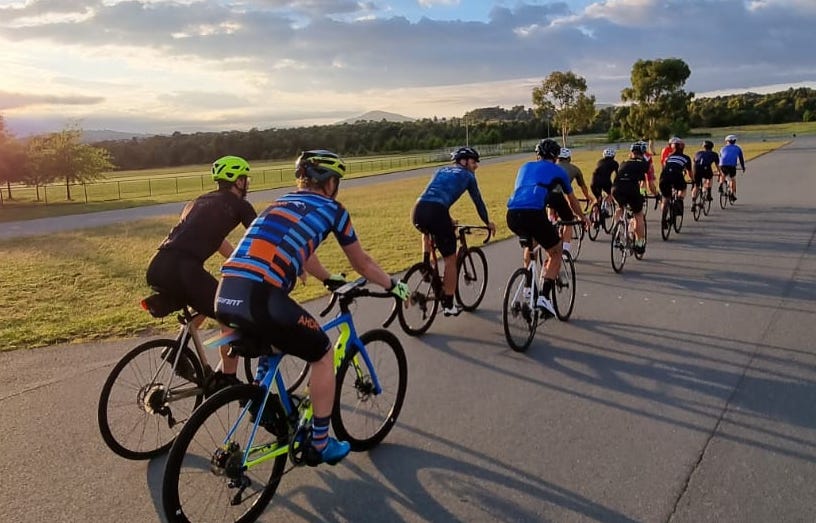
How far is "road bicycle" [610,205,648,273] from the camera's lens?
9.93m

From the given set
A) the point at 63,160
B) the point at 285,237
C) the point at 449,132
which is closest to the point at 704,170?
the point at 285,237

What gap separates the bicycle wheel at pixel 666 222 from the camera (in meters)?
12.7

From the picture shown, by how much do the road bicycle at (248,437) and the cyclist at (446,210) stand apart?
9.18ft

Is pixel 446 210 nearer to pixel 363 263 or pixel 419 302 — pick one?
pixel 419 302

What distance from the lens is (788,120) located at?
105 metres

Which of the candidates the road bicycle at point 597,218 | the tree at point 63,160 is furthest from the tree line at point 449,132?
the road bicycle at point 597,218

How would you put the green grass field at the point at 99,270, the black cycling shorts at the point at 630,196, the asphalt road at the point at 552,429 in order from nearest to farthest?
the asphalt road at the point at 552,429, the green grass field at the point at 99,270, the black cycling shorts at the point at 630,196

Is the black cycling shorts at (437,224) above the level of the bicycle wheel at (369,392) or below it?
above

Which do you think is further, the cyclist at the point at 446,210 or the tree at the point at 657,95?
the tree at the point at 657,95

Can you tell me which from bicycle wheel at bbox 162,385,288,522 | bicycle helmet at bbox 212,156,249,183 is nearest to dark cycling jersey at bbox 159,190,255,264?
bicycle helmet at bbox 212,156,249,183

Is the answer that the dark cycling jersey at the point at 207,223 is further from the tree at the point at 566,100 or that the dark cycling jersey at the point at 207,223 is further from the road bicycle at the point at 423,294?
the tree at the point at 566,100

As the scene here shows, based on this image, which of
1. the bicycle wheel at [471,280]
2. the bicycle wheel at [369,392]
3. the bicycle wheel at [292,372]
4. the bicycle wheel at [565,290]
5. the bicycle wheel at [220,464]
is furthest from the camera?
the bicycle wheel at [471,280]

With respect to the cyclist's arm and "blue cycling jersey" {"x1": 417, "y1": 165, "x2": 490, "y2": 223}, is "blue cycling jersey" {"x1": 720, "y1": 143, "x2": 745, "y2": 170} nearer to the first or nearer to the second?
"blue cycling jersey" {"x1": 417, "y1": 165, "x2": 490, "y2": 223}

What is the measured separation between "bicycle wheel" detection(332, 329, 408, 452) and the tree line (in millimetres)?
43375
